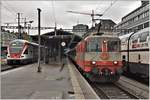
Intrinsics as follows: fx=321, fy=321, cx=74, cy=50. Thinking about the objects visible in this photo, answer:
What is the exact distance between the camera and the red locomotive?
16.9 metres

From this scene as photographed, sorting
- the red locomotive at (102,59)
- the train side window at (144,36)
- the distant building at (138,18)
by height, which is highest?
the distant building at (138,18)

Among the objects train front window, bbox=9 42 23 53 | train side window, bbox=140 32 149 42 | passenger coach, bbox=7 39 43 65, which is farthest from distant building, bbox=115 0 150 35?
train side window, bbox=140 32 149 42

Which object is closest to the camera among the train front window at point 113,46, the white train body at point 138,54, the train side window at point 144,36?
the white train body at point 138,54

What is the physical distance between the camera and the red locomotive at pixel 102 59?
55.3ft

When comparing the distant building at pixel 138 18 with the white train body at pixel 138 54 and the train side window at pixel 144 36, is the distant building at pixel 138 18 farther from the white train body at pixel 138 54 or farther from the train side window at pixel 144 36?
the train side window at pixel 144 36

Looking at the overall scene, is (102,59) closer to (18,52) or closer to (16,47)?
(18,52)

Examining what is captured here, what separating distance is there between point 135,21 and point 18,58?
210 feet

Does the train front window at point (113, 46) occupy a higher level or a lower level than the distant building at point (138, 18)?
lower

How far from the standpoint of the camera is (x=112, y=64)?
1700 cm

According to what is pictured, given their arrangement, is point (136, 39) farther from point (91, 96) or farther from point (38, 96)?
point (38, 96)

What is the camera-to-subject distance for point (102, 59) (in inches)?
672

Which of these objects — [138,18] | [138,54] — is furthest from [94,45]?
[138,18]

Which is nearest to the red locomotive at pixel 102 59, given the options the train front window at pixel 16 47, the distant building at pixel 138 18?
the train front window at pixel 16 47

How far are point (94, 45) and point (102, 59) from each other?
0.99 metres
